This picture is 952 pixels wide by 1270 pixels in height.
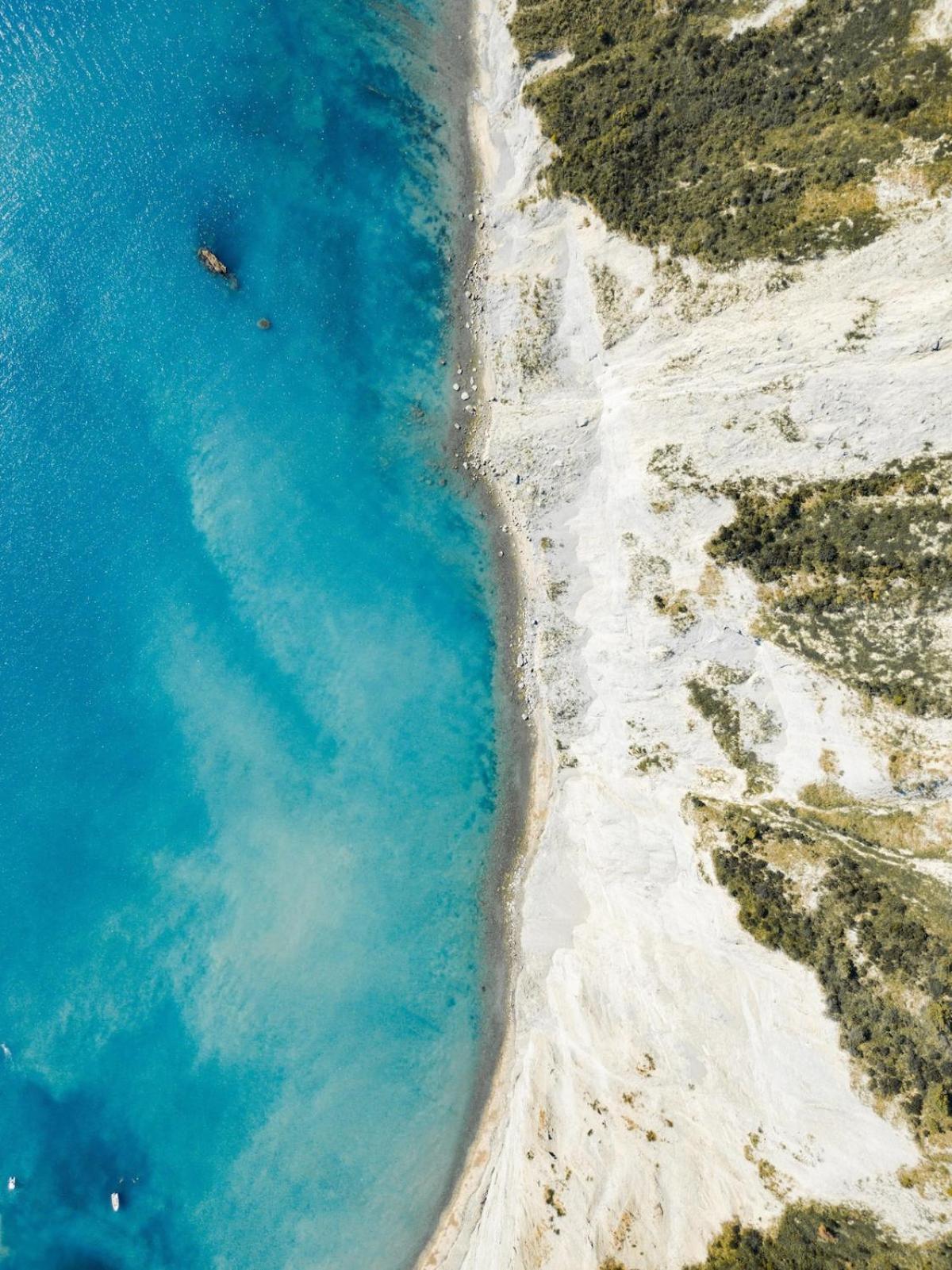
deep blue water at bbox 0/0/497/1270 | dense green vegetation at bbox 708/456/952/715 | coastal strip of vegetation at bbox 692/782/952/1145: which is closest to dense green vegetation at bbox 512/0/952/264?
deep blue water at bbox 0/0/497/1270

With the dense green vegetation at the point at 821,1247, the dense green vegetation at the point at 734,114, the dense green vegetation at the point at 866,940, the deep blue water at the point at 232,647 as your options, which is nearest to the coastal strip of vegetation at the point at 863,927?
the dense green vegetation at the point at 866,940

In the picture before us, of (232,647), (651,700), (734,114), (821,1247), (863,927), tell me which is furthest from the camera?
(232,647)

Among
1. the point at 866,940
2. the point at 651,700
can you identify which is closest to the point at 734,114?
the point at 651,700

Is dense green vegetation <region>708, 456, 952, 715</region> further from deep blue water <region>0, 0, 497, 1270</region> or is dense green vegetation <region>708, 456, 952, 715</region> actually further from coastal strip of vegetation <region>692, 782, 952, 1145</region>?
deep blue water <region>0, 0, 497, 1270</region>

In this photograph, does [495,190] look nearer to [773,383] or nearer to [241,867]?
[773,383]

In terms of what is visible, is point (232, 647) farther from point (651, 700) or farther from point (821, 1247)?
point (821, 1247)

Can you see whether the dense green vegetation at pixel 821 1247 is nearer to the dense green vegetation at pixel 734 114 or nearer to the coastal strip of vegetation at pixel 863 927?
the coastal strip of vegetation at pixel 863 927

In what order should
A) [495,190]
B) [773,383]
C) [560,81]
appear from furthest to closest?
1. [495,190]
2. [560,81]
3. [773,383]

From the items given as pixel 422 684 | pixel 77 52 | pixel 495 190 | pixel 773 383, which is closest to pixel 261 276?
pixel 495 190
